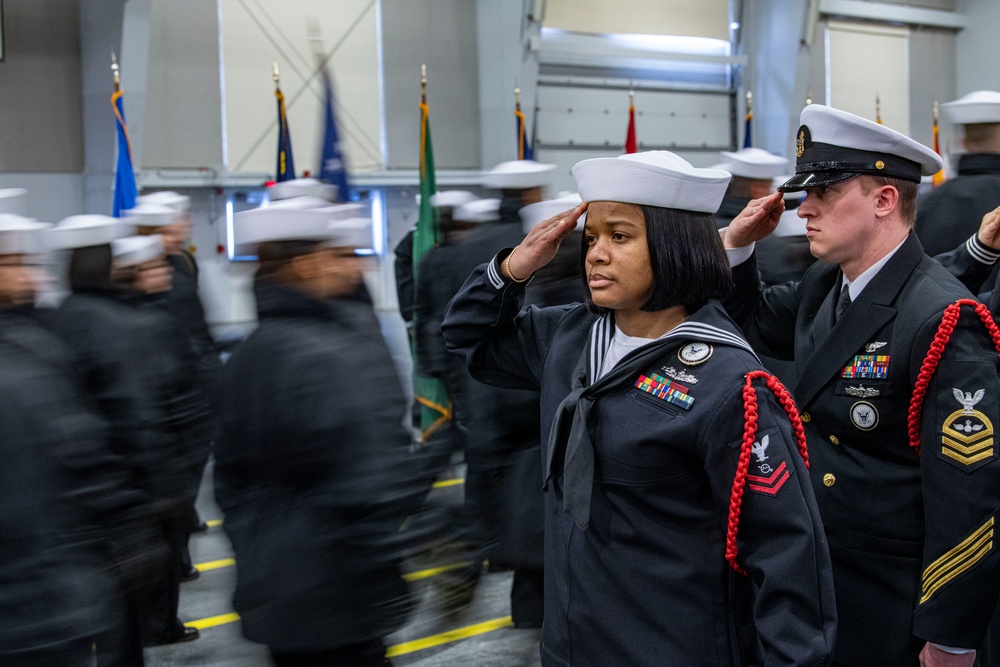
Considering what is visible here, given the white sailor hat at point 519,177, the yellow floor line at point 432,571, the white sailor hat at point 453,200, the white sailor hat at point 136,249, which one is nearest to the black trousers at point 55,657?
the yellow floor line at point 432,571

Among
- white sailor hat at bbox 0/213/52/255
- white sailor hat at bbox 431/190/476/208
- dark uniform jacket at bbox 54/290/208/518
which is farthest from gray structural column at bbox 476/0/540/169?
white sailor hat at bbox 0/213/52/255

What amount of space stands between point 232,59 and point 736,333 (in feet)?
33.2

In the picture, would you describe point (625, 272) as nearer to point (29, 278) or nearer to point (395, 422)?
point (395, 422)

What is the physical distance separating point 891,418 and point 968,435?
156mm

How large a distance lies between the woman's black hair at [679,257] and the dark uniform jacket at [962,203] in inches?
84.2

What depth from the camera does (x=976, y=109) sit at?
3283mm

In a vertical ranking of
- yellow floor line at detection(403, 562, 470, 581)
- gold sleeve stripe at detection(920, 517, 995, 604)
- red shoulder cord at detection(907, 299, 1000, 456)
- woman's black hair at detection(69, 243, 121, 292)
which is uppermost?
woman's black hair at detection(69, 243, 121, 292)

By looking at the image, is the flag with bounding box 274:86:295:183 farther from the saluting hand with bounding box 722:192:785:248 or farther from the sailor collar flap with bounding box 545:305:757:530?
the sailor collar flap with bounding box 545:305:757:530

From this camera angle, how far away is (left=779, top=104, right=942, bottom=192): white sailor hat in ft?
6.39

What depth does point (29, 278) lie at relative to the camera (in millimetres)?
2447

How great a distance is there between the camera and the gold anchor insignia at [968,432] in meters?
1.79

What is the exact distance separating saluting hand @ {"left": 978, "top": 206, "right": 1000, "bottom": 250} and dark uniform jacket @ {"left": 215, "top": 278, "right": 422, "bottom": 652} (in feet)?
5.30

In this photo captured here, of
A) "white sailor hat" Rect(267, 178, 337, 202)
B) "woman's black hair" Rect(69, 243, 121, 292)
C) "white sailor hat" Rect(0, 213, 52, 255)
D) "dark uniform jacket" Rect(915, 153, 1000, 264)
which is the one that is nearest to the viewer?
"white sailor hat" Rect(0, 213, 52, 255)

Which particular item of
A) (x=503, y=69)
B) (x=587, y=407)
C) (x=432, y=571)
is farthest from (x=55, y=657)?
(x=503, y=69)
